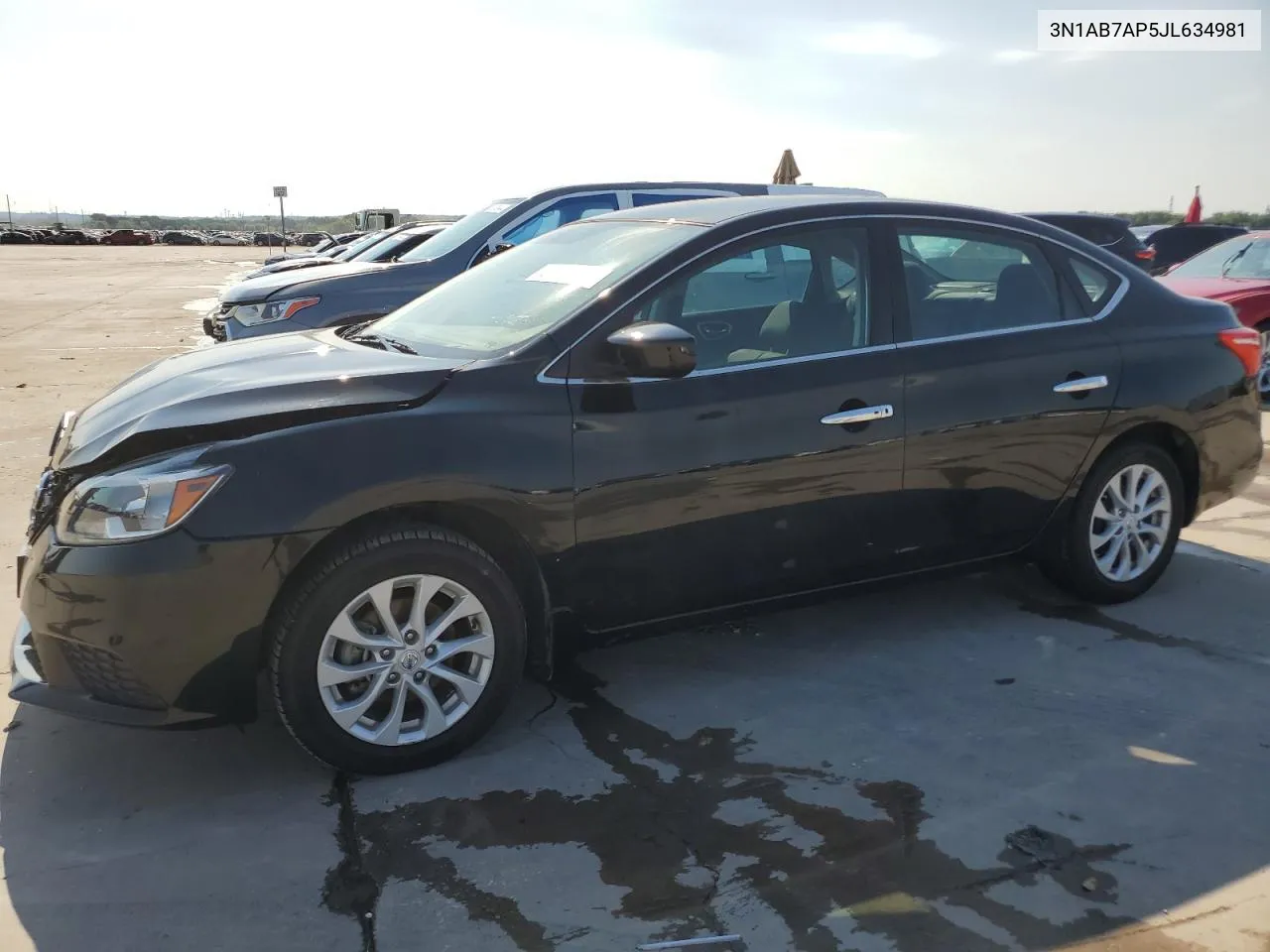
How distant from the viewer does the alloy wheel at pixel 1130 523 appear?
4.52 metres

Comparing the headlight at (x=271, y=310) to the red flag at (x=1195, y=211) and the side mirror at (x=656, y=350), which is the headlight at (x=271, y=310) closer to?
the side mirror at (x=656, y=350)

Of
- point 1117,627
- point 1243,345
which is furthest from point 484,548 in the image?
point 1243,345

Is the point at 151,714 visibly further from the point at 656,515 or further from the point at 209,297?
the point at 209,297

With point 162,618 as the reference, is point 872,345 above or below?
above

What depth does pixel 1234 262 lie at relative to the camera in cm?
1020

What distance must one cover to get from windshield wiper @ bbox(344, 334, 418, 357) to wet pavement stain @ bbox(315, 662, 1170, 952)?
1526 mm

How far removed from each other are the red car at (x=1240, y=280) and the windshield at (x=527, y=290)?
6.61 m

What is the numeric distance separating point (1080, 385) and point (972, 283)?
600mm

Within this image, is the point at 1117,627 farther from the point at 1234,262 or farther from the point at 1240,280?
the point at 1234,262

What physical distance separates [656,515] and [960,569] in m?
1.45

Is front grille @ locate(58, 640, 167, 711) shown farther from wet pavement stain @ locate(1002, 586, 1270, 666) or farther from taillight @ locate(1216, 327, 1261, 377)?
taillight @ locate(1216, 327, 1261, 377)

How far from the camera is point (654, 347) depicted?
10.8 feet

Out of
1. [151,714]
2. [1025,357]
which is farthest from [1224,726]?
[151,714]

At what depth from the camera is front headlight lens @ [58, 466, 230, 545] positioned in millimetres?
2918
